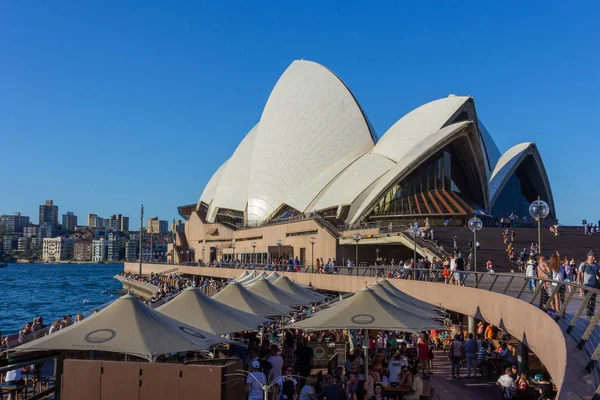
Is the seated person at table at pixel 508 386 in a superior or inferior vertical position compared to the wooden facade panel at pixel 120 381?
inferior

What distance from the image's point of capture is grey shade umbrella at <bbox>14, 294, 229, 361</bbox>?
290 inches

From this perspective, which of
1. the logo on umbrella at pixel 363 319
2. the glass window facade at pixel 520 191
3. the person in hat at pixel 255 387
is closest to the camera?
the person in hat at pixel 255 387

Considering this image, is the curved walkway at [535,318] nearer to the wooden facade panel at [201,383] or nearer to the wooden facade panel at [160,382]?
the wooden facade panel at [201,383]

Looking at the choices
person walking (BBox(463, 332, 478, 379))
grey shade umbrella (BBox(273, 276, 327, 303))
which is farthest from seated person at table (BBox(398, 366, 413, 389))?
grey shade umbrella (BBox(273, 276, 327, 303))

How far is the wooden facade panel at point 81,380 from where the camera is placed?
643 cm

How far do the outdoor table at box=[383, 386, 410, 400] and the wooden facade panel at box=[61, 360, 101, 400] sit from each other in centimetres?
484

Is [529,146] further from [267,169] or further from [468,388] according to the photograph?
[468,388]

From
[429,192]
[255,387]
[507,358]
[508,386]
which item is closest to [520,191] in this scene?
[429,192]

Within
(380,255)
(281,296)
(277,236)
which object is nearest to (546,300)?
(281,296)

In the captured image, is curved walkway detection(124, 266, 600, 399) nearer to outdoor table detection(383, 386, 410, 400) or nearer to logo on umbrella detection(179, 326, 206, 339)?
outdoor table detection(383, 386, 410, 400)

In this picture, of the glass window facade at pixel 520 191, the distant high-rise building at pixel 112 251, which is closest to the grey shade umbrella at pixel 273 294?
the glass window facade at pixel 520 191

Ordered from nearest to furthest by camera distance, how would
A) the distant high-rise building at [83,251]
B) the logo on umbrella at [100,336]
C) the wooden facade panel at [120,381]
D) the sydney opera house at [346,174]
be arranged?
1. the wooden facade panel at [120,381]
2. the logo on umbrella at [100,336]
3. the sydney opera house at [346,174]
4. the distant high-rise building at [83,251]

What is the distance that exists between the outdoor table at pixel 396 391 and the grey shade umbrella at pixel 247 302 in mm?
3716

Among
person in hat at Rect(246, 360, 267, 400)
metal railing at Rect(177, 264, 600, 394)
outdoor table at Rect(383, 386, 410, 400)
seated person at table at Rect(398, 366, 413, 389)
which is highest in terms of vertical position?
metal railing at Rect(177, 264, 600, 394)
